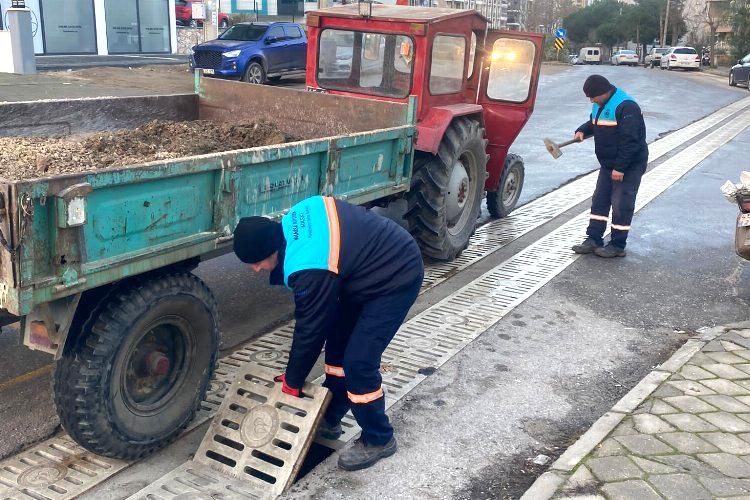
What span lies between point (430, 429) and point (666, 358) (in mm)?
2076

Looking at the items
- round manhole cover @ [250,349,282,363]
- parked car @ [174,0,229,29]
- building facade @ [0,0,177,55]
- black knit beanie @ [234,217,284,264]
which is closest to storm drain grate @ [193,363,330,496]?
black knit beanie @ [234,217,284,264]

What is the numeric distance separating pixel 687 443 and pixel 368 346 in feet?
6.03

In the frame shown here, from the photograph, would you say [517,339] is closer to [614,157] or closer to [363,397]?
[363,397]

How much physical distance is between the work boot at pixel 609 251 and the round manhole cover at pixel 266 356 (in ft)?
12.6

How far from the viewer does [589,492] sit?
3643mm

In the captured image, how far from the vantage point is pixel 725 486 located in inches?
146

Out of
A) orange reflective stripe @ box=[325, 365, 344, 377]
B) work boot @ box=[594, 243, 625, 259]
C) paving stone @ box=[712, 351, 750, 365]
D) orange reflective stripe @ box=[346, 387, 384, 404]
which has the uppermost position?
orange reflective stripe @ box=[325, 365, 344, 377]

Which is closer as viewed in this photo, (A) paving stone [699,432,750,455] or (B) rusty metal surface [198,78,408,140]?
(A) paving stone [699,432,750,455]

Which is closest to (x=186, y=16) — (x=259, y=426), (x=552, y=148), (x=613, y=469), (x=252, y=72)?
(x=252, y=72)

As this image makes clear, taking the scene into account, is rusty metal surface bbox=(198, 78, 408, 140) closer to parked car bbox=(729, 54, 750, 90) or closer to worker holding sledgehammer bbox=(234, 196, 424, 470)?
worker holding sledgehammer bbox=(234, 196, 424, 470)

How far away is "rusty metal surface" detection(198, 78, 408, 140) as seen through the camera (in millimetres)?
6297

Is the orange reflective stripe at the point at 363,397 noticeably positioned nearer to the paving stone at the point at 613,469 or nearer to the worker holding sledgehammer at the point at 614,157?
the paving stone at the point at 613,469

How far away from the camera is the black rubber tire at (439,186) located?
675 cm

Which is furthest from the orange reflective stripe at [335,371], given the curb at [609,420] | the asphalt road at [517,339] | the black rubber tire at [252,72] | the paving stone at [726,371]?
the black rubber tire at [252,72]
